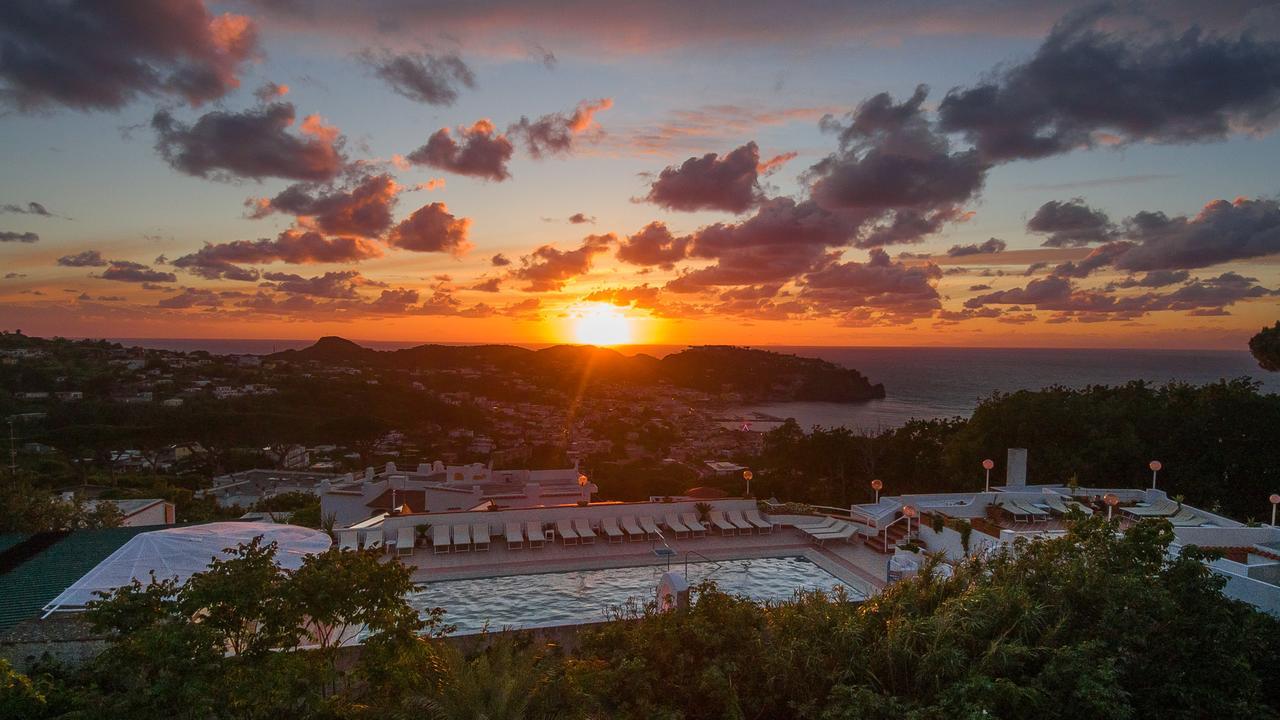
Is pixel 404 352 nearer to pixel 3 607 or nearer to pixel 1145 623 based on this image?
pixel 3 607

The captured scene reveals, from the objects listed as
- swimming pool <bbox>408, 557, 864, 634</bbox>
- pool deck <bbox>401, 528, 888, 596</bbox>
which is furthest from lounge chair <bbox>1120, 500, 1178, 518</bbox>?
swimming pool <bbox>408, 557, 864, 634</bbox>

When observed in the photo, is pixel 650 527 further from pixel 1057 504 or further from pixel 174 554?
pixel 1057 504

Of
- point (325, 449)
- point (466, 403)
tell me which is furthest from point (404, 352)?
point (325, 449)

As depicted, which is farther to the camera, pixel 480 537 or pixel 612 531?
pixel 612 531

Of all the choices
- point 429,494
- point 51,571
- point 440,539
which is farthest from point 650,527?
point 51,571

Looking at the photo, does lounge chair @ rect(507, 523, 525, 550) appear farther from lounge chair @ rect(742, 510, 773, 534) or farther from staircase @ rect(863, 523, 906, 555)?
staircase @ rect(863, 523, 906, 555)
